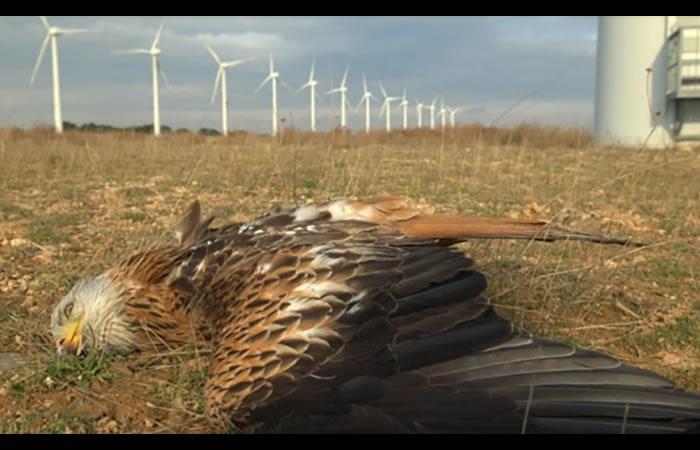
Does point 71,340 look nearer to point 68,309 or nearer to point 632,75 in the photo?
point 68,309

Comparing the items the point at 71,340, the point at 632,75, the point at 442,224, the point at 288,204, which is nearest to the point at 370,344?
the point at 442,224

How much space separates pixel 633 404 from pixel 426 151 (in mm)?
13758

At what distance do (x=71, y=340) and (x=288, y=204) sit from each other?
4.27m

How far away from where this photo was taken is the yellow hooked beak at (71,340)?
384cm

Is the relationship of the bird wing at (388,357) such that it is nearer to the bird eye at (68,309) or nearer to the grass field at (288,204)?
the grass field at (288,204)

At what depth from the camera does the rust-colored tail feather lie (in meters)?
3.92

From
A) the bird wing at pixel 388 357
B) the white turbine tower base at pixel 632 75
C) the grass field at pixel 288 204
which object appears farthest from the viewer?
the white turbine tower base at pixel 632 75

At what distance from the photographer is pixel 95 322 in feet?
12.5

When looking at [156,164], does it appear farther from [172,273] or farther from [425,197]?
[172,273]

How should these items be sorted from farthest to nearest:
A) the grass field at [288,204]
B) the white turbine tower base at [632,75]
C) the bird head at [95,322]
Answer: the white turbine tower base at [632,75], the bird head at [95,322], the grass field at [288,204]

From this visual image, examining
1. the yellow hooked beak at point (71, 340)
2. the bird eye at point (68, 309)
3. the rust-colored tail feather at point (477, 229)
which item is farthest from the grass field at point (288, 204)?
the rust-colored tail feather at point (477, 229)

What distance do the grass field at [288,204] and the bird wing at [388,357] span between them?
0.45 m

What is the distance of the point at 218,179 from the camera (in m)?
10.2
